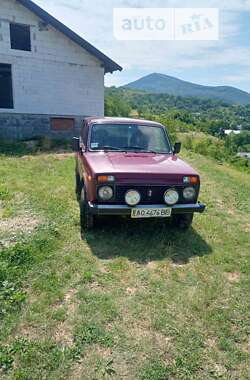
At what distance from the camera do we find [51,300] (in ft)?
11.0

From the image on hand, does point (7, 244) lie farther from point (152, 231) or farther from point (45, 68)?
point (45, 68)

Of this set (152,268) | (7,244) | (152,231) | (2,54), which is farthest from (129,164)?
(2,54)

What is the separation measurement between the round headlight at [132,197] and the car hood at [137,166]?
0.61 ft

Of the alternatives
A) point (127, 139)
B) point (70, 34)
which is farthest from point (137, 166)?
point (70, 34)

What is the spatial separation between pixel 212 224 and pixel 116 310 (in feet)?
9.57

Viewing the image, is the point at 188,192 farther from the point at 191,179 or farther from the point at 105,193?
the point at 105,193

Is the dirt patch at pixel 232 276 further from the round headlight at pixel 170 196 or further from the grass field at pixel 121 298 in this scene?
the round headlight at pixel 170 196

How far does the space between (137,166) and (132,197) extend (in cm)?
48

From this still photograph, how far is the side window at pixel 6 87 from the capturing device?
504 inches

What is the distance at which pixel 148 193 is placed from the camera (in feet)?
14.7

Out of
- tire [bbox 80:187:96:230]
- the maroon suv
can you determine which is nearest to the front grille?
the maroon suv

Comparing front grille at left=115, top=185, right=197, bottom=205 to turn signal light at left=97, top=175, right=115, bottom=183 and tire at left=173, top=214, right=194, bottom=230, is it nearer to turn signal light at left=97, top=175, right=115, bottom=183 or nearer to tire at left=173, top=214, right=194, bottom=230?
turn signal light at left=97, top=175, right=115, bottom=183

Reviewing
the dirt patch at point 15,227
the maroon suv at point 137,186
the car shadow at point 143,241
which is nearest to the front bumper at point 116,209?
the maroon suv at point 137,186

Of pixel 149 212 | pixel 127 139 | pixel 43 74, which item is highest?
pixel 43 74
